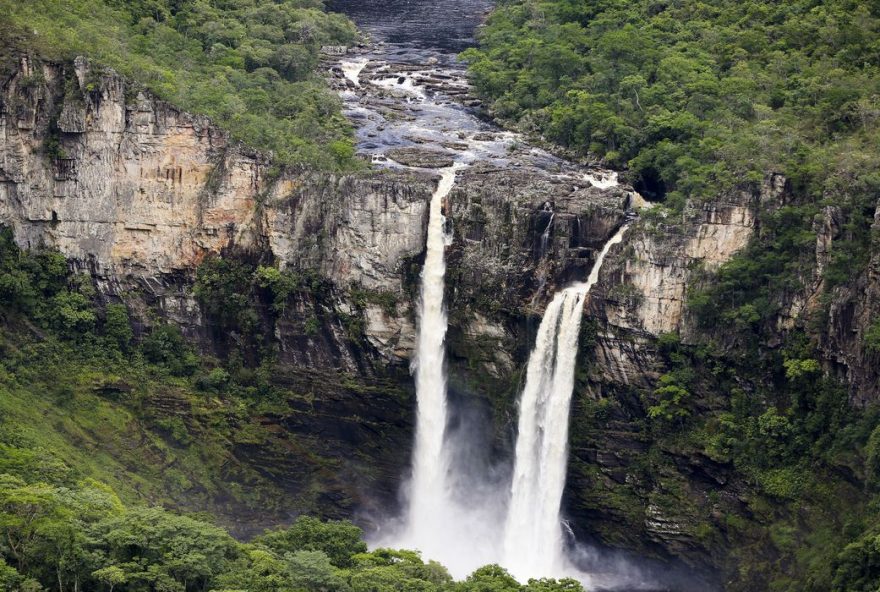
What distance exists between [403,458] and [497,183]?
1080cm

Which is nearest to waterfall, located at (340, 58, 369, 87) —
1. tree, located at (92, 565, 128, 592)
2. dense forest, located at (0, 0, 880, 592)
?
dense forest, located at (0, 0, 880, 592)

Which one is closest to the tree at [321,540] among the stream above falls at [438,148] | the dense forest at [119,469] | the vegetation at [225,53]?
the dense forest at [119,469]

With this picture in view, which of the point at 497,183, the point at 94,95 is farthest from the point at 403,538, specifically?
the point at 94,95

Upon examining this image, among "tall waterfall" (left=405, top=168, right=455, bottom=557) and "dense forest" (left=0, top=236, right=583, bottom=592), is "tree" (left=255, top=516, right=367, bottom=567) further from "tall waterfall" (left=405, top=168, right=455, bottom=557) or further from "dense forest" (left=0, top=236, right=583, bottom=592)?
"tall waterfall" (left=405, top=168, right=455, bottom=557)

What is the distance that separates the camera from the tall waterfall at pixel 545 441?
2532 inches

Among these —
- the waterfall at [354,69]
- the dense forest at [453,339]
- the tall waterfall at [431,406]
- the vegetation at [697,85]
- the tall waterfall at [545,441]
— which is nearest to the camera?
the dense forest at [453,339]

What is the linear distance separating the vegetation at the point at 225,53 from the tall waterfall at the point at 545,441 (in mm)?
10874

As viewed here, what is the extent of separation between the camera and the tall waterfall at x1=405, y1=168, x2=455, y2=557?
6619cm

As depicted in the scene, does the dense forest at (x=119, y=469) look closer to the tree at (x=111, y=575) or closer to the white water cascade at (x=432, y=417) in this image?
the tree at (x=111, y=575)

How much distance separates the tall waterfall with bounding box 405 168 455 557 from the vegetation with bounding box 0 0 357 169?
5443mm

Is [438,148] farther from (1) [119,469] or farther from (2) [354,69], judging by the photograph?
(1) [119,469]

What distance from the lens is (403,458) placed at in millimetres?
67812

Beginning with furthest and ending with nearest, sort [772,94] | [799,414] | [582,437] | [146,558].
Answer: [772,94], [582,437], [799,414], [146,558]

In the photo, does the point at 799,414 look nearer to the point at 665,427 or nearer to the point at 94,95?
the point at 665,427
